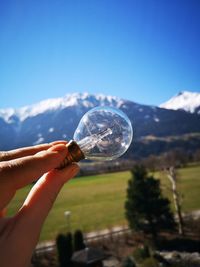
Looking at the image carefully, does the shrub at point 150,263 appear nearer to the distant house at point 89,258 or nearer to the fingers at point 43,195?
the distant house at point 89,258

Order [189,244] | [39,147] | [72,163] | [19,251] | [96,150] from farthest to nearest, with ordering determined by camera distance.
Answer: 1. [189,244]
2. [96,150]
3. [39,147]
4. [72,163]
5. [19,251]

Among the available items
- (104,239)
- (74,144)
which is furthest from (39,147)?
(104,239)

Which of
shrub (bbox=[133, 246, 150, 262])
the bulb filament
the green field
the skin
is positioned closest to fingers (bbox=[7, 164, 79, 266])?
the skin

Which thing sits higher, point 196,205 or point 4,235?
point 4,235

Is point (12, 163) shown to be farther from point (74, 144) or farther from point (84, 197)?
point (84, 197)

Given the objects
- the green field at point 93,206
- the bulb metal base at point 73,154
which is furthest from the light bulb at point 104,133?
the green field at point 93,206

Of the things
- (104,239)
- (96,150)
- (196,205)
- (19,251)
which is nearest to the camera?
(19,251)

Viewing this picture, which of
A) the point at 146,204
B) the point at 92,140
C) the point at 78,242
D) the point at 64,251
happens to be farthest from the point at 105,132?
the point at 146,204

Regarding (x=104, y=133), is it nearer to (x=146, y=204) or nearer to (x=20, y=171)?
(x=20, y=171)
